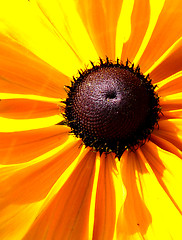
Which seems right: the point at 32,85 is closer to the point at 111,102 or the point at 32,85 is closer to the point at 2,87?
the point at 2,87

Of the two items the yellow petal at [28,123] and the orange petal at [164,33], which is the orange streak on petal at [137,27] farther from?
the yellow petal at [28,123]

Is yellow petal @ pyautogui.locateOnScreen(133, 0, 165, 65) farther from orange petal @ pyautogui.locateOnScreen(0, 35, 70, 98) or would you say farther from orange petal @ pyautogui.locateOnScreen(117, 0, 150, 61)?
orange petal @ pyautogui.locateOnScreen(0, 35, 70, 98)

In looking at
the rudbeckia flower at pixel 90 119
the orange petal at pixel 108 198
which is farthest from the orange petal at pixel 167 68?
the orange petal at pixel 108 198

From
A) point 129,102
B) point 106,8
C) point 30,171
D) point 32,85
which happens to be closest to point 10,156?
point 30,171

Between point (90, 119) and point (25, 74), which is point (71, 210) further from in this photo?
point (25, 74)

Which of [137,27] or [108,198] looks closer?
[108,198]

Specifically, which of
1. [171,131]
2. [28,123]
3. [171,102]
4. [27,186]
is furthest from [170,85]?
[27,186]

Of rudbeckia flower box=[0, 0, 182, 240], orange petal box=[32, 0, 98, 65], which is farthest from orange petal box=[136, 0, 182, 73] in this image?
orange petal box=[32, 0, 98, 65]
